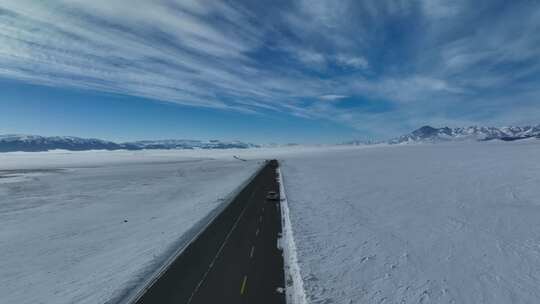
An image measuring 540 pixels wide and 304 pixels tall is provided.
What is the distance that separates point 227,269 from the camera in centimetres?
1650

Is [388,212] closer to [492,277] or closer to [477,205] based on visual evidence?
[477,205]

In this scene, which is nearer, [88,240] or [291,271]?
[291,271]

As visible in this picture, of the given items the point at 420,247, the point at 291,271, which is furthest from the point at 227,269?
the point at 420,247

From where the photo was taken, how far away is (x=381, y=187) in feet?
152

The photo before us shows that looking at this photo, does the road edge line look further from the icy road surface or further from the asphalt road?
the icy road surface

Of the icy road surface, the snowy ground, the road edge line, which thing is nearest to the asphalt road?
the road edge line

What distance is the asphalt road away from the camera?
13617 millimetres

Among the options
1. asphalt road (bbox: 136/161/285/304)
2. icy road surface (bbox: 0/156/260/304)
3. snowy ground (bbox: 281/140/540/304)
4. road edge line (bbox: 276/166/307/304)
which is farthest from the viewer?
icy road surface (bbox: 0/156/260/304)

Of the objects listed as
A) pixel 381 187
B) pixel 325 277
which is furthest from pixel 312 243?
pixel 381 187

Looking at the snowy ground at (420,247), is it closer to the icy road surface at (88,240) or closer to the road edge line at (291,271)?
the road edge line at (291,271)

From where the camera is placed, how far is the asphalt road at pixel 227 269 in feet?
44.7

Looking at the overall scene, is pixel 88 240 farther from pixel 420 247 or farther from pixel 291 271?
pixel 420 247

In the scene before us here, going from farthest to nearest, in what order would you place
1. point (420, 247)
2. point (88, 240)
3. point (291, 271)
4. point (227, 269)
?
point (88, 240) < point (420, 247) < point (227, 269) < point (291, 271)

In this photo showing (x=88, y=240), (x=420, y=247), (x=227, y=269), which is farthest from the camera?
(x=88, y=240)
